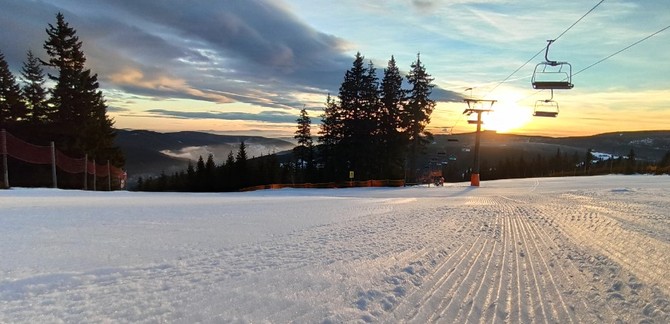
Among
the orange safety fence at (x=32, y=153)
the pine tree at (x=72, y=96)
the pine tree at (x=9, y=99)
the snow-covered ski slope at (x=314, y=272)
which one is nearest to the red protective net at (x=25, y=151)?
the orange safety fence at (x=32, y=153)

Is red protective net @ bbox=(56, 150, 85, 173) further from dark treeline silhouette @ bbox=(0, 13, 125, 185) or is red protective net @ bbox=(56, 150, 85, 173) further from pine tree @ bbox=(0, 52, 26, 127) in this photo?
pine tree @ bbox=(0, 52, 26, 127)

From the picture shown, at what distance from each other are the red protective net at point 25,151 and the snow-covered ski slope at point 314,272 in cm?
1077

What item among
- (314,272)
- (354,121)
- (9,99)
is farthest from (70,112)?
(314,272)

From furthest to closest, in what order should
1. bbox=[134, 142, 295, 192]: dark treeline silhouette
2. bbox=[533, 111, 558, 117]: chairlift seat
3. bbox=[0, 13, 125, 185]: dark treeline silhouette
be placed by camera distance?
bbox=[134, 142, 295, 192]: dark treeline silhouette, bbox=[0, 13, 125, 185]: dark treeline silhouette, bbox=[533, 111, 558, 117]: chairlift seat

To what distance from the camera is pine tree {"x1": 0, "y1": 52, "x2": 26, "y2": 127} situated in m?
47.9

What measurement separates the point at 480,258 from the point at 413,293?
2552 millimetres

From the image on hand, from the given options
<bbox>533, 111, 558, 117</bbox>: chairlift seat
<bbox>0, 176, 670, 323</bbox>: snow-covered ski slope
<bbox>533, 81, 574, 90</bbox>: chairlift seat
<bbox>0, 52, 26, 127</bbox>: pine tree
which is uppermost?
<bbox>0, 52, 26, 127</bbox>: pine tree

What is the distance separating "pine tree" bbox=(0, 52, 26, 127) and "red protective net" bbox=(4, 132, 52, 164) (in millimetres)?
33117

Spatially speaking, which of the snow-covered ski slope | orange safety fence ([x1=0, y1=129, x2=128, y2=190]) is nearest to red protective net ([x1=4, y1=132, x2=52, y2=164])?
orange safety fence ([x1=0, y1=129, x2=128, y2=190])

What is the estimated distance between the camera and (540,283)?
589 centimetres

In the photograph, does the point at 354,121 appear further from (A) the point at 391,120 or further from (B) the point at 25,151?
(B) the point at 25,151

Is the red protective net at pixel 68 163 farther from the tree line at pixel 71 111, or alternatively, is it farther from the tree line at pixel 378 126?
the tree line at pixel 378 126

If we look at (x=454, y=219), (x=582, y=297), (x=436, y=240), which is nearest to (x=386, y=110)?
(x=454, y=219)

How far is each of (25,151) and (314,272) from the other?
20748 millimetres
